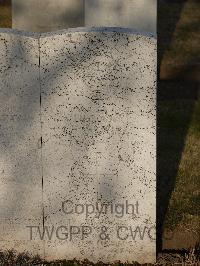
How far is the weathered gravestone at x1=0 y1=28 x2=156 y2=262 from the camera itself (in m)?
4.94

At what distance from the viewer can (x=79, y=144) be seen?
5051mm

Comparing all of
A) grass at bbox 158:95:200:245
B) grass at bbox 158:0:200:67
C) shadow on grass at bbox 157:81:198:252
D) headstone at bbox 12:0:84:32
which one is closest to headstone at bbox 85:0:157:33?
headstone at bbox 12:0:84:32

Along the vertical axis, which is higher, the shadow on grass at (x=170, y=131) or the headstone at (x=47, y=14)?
the headstone at (x=47, y=14)

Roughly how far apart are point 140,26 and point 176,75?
1.67m

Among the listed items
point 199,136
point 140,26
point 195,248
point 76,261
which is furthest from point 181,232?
point 140,26

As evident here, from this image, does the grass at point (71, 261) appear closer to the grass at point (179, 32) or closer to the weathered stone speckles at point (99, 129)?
the weathered stone speckles at point (99, 129)

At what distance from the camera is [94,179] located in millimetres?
5082

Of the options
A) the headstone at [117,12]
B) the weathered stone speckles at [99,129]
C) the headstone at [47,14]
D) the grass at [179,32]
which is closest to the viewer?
the weathered stone speckles at [99,129]

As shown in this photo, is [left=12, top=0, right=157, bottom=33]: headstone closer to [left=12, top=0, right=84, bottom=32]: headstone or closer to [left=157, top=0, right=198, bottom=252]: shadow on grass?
[left=12, top=0, right=84, bottom=32]: headstone

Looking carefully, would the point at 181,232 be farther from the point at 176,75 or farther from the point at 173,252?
the point at 176,75

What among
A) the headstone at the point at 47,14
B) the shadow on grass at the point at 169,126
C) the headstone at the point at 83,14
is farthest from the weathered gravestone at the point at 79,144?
the headstone at the point at 47,14

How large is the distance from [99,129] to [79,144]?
20 cm

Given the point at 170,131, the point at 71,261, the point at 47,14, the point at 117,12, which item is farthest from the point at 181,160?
the point at 47,14

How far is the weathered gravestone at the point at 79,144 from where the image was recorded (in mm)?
4938
